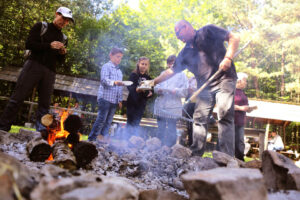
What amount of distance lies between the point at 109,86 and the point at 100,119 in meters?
0.72

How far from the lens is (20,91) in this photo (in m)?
3.31

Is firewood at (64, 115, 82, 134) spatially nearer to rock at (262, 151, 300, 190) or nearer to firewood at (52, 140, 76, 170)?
firewood at (52, 140, 76, 170)

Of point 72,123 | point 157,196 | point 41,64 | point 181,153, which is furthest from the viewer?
point 41,64

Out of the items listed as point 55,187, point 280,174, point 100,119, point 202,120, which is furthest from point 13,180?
point 100,119

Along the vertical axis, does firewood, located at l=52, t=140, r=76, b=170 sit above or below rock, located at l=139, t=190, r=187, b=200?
above

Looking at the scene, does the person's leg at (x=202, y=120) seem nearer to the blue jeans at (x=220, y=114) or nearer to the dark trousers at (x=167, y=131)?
the blue jeans at (x=220, y=114)

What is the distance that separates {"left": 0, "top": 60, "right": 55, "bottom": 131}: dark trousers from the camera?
3.19 meters

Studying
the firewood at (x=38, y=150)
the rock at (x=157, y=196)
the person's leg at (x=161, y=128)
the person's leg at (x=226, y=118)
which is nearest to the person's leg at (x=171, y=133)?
the person's leg at (x=161, y=128)

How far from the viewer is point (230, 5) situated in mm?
16094

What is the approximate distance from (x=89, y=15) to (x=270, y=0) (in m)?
14.9

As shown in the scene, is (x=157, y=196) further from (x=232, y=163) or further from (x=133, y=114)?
(x=133, y=114)

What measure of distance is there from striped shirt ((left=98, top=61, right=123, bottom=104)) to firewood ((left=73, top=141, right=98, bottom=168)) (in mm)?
2338

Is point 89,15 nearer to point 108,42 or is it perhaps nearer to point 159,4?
point 108,42

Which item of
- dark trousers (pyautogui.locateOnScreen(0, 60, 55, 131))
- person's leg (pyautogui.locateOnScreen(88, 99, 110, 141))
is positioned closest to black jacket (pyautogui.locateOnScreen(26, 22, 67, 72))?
dark trousers (pyautogui.locateOnScreen(0, 60, 55, 131))
